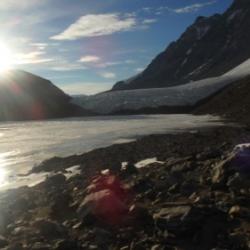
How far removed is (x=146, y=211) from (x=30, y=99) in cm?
10681

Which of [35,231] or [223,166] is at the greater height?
[223,166]

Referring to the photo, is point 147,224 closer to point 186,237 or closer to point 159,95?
point 186,237

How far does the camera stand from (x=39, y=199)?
62.3ft

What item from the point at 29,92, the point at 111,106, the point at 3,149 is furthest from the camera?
the point at 29,92

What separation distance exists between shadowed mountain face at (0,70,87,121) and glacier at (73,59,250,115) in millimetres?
4131

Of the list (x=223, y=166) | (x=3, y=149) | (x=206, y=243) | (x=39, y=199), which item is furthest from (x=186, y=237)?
(x=3, y=149)

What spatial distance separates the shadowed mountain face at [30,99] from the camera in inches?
4318

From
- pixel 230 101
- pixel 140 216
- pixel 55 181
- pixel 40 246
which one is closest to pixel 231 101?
pixel 230 101

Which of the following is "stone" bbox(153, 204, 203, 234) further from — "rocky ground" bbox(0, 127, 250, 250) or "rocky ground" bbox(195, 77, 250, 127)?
"rocky ground" bbox(195, 77, 250, 127)

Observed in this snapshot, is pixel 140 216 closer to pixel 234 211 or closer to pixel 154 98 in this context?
pixel 234 211

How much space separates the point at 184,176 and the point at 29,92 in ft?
356

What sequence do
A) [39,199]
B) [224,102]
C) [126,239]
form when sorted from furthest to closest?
[224,102] → [39,199] → [126,239]

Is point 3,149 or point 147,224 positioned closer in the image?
point 147,224

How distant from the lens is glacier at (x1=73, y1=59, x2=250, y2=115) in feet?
347
